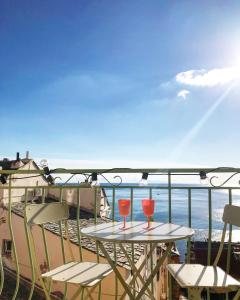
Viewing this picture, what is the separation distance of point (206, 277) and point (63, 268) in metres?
1.19

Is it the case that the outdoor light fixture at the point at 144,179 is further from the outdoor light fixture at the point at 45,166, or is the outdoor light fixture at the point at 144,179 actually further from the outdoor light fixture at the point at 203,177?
the outdoor light fixture at the point at 45,166

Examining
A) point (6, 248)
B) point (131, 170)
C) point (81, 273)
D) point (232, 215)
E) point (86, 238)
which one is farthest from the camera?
point (6, 248)

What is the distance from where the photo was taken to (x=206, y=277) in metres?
2.45

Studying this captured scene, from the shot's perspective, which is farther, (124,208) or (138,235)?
(124,208)

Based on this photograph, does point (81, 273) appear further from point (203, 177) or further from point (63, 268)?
point (203, 177)

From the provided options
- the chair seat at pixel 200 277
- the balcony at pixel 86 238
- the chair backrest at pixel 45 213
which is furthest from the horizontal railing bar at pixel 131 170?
the chair seat at pixel 200 277

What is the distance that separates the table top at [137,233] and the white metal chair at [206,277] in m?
0.33

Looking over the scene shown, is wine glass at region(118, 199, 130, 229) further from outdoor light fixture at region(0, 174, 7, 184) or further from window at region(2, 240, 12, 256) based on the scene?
window at region(2, 240, 12, 256)

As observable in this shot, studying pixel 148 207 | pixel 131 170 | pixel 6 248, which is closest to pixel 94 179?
pixel 131 170

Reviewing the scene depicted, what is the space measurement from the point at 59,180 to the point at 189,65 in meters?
18.8

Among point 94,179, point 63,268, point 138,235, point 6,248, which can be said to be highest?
point 94,179

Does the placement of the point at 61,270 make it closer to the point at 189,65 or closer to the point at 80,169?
the point at 80,169

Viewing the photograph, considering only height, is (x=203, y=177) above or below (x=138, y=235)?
above

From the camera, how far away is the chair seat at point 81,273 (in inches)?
96.7
